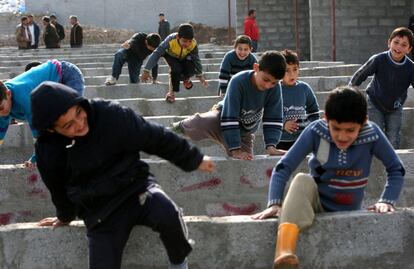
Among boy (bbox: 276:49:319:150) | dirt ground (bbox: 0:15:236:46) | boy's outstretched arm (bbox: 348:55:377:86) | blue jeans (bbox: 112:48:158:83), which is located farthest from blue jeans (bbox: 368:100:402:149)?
dirt ground (bbox: 0:15:236:46)

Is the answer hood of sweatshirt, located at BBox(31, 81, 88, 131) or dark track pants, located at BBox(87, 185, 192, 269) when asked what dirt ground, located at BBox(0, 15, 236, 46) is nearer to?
dark track pants, located at BBox(87, 185, 192, 269)

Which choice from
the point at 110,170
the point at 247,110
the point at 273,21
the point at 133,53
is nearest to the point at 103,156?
the point at 110,170

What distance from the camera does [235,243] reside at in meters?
4.17

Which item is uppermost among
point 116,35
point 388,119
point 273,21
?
point 273,21

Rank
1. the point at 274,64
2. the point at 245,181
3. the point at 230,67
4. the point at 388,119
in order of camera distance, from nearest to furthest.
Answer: the point at 274,64 < the point at 245,181 < the point at 388,119 < the point at 230,67

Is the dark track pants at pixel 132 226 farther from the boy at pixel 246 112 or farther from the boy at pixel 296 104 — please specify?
the boy at pixel 296 104

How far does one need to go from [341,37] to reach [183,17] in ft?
62.1

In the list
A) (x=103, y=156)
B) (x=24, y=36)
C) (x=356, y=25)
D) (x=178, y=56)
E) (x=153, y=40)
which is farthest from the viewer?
(x=24, y=36)

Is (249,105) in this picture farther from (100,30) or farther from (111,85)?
(100,30)

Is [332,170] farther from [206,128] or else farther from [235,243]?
[206,128]

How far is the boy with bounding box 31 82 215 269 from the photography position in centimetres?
355

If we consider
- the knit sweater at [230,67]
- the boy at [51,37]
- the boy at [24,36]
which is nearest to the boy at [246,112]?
the knit sweater at [230,67]

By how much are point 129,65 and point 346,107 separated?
7527 mm

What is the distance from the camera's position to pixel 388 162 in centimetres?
401
